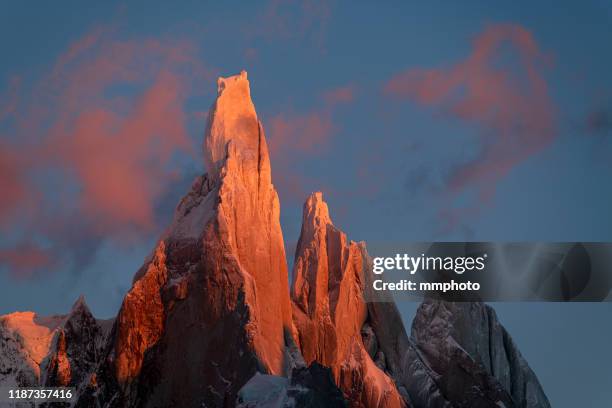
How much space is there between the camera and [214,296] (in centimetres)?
9762

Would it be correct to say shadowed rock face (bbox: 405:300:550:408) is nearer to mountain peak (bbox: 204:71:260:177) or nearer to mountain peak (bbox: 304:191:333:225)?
mountain peak (bbox: 304:191:333:225)

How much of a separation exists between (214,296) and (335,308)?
50.5 feet

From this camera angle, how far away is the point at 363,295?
375 ft

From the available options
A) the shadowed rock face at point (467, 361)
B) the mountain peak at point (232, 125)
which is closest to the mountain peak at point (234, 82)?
the mountain peak at point (232, 125)

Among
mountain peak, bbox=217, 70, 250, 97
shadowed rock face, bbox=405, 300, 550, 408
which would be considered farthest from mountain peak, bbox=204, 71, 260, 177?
shadowed rock face, bbox=405, 300, 550, 408

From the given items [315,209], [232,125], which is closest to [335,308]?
[315,209]

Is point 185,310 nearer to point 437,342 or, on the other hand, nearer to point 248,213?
point 248,213

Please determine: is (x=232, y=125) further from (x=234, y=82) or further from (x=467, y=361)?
(x=467, y=361)

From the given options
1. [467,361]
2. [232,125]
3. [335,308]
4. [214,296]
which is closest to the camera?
[214,296]

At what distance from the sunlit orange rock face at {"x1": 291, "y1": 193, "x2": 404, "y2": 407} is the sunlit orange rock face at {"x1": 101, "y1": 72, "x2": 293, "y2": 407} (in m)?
5.86

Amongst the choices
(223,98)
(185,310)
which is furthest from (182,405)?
(223,98)

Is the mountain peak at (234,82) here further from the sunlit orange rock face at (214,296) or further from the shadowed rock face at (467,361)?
the shadowed rock face at (467,361)

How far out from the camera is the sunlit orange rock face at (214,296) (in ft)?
314

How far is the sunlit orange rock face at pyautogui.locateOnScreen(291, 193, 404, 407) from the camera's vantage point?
351 feet
